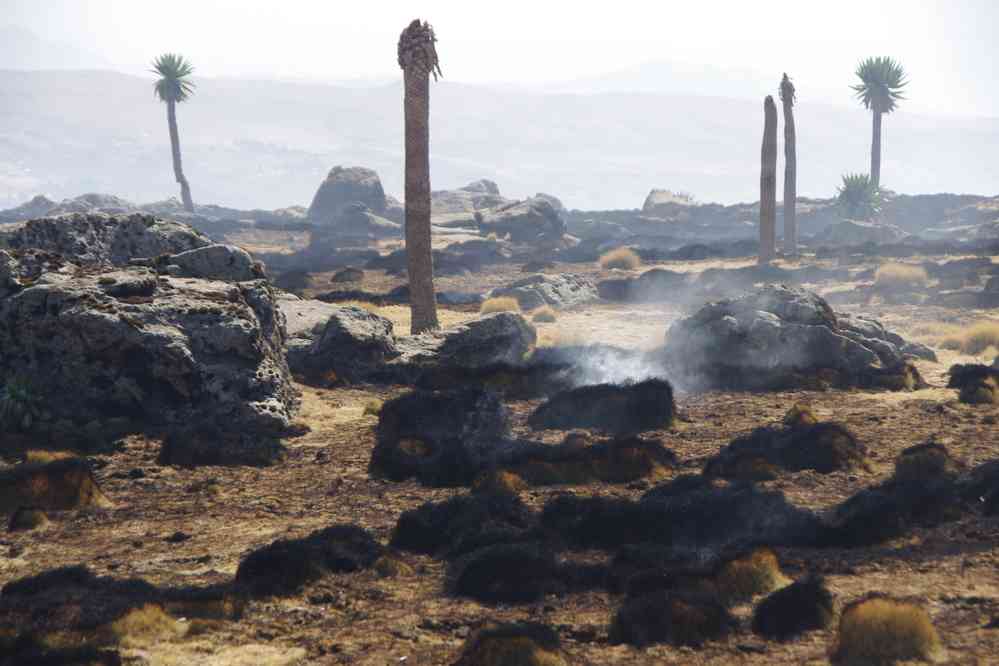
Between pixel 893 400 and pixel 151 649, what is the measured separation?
12.8 m

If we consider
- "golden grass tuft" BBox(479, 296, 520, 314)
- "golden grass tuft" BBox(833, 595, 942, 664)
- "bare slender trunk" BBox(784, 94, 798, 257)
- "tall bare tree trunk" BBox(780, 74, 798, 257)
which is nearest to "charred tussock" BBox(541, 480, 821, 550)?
"golden grass tuft" BBox(833, 595, 942, 664)

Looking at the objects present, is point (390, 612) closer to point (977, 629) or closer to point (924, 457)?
point (977, 629)

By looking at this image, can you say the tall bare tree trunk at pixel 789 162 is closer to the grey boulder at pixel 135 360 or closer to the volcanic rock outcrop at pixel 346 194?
the grey boulder at pixel 135 360

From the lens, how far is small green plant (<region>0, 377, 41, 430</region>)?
45.7 feet

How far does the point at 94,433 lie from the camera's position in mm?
13797

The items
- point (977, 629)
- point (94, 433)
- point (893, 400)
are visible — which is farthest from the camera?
point (893, 400)

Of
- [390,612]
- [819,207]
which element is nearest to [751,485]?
[390,612]

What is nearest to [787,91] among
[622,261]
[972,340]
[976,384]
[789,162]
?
[789,162]

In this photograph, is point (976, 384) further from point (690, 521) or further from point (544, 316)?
point (544, 316)

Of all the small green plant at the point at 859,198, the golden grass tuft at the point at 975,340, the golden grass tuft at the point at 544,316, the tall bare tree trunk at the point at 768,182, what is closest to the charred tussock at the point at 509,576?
the golden grass tuft at the point at 975,340

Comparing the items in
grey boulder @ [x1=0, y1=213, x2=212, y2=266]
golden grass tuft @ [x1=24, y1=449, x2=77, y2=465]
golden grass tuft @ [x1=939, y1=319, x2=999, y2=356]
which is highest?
grey boulder @ [x1=0, y1=213, x2=212, y2=266]

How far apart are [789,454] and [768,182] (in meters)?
28.4

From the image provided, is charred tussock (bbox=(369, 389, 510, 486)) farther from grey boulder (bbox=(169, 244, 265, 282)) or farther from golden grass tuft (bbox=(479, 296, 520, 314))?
golden grass tuft (bbox=(479, 296, 520, 314))

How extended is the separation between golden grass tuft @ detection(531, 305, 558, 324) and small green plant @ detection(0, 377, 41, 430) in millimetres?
16924
